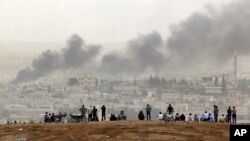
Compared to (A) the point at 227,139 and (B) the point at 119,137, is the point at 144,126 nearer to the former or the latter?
(B) the point at 119,137

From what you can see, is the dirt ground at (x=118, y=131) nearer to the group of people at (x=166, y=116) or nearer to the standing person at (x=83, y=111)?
the group of people at (x=166, y=116)

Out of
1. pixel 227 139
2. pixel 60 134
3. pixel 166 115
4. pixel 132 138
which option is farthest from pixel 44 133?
pixel 227 139

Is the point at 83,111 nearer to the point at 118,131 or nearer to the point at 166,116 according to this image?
the point at 118,131

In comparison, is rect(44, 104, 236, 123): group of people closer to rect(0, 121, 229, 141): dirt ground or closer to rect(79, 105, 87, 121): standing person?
rect(79, 105, 87, 121): standing person

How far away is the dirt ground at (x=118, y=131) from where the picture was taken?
3834 centimetres

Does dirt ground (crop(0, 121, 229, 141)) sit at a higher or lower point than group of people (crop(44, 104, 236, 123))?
lower

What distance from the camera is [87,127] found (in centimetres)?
4141

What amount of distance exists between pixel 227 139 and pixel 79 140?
35.6 ft

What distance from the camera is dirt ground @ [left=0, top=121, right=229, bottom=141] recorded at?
38344 mm

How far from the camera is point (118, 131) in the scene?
40156 mm

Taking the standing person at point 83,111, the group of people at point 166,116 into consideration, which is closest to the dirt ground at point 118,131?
the group of people at point 166,116

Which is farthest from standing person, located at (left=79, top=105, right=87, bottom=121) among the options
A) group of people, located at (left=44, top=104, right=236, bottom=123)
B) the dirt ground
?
the dirt ground

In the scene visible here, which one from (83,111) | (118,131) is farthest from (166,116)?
(83,111)

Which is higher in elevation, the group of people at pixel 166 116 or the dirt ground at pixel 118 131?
the group of people at pixel 166 116
